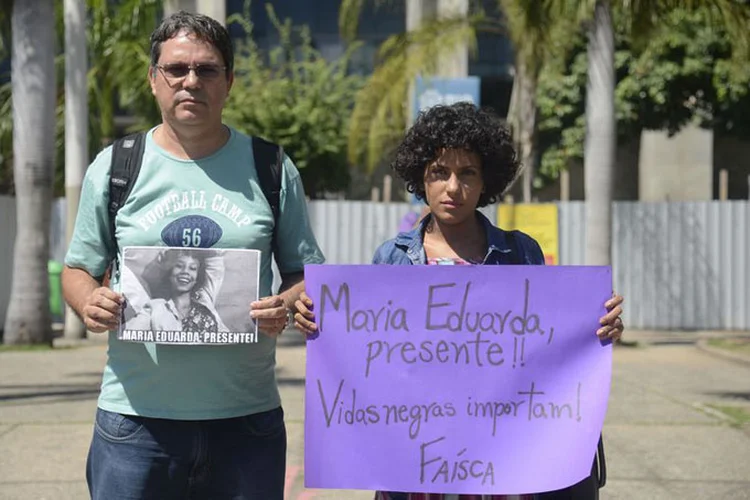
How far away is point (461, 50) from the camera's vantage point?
16.2 meters

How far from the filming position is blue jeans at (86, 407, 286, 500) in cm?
288

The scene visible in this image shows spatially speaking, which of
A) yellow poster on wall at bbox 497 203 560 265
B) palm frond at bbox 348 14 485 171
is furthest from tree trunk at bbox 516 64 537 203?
yellow poster on wall at bbox 497 203 560 265

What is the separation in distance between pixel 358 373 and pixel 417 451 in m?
0.28

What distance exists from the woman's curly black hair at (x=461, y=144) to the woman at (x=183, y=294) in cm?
82

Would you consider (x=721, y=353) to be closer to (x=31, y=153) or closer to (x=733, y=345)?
(x=733, y=345)

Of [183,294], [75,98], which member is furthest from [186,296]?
[75,98]

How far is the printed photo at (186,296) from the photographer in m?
2.85

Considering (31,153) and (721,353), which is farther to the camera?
(31,153)

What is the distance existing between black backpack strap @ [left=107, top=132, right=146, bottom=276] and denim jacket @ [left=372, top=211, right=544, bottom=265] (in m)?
0.83

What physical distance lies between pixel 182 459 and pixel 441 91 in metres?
14.7

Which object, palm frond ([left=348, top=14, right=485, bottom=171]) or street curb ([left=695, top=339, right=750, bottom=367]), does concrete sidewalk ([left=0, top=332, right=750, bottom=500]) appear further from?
palm frond ([left=348, top=14, right=485, bottom=171])

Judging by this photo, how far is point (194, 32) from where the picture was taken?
2.94 metres

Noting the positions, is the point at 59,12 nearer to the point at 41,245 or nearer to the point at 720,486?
the point at 41,245

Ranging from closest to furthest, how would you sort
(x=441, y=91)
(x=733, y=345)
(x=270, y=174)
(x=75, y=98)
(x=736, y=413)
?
(x=270, y=174), (x=736, y=413), (x=733, y=345), (x=75, y=98), (x=441, y=91)
